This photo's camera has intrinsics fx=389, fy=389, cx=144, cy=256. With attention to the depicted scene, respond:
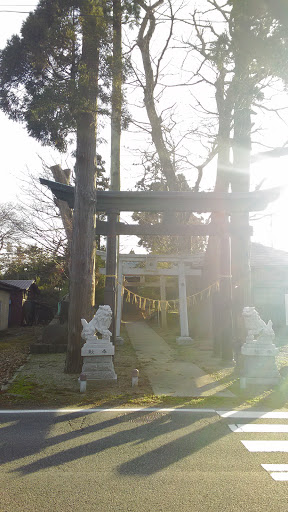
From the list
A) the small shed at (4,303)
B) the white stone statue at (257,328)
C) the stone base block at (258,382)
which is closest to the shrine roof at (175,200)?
the white stone statue at (257,328)

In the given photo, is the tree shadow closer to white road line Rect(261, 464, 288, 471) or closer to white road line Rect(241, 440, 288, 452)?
white road line Rect(241, 440, 288, 452)

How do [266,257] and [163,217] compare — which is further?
[266,257]

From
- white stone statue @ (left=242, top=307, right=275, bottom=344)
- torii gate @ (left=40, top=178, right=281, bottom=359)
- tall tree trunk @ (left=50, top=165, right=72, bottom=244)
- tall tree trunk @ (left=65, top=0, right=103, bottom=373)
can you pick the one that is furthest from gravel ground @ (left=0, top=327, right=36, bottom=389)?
white stone statue @ (left=242, top=307, right=275, bottom=344)

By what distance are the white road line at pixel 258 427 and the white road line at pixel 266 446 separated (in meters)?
0.48

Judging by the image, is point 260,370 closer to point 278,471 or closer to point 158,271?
point 278,471

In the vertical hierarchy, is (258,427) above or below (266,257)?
below

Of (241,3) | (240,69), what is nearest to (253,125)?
(240,69)

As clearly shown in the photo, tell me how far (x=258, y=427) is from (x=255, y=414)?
0.75 metres

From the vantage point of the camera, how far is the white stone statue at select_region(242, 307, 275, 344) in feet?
28.1

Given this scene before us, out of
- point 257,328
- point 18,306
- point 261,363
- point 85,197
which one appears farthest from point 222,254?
point 18,306

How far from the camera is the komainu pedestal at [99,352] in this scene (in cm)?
840

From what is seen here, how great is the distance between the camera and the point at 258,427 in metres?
5.79

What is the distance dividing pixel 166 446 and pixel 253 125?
12.4 metres

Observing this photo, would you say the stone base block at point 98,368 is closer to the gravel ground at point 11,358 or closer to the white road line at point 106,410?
the white road line at point 106,410
